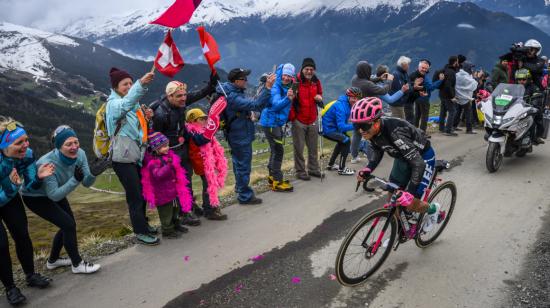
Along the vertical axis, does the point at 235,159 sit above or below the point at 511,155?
above

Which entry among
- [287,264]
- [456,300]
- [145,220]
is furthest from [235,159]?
[456,300]

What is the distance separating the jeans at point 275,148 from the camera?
8562 mm

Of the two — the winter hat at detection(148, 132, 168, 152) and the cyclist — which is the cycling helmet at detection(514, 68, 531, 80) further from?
the winter hat at detection(148, 132, 168, 152)

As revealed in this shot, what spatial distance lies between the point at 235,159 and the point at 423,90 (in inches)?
282

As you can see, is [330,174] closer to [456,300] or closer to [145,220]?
[145,220]

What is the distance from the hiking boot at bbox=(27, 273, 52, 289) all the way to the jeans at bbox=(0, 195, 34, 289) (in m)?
0.07

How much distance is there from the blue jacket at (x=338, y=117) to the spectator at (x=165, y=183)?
4518 mm

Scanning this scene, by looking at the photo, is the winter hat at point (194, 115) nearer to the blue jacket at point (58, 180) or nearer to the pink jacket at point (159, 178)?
the pink jacket at point (159, 178)

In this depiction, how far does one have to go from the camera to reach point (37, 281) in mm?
5098

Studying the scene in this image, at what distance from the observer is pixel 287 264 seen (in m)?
5.47

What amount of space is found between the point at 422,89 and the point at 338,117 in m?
3.77

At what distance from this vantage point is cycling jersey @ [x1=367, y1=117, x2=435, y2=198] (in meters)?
4.62

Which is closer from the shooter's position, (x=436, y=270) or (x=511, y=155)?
(x=436, y=270)

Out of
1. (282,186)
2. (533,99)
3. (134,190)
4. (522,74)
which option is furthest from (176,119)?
(533,99)
